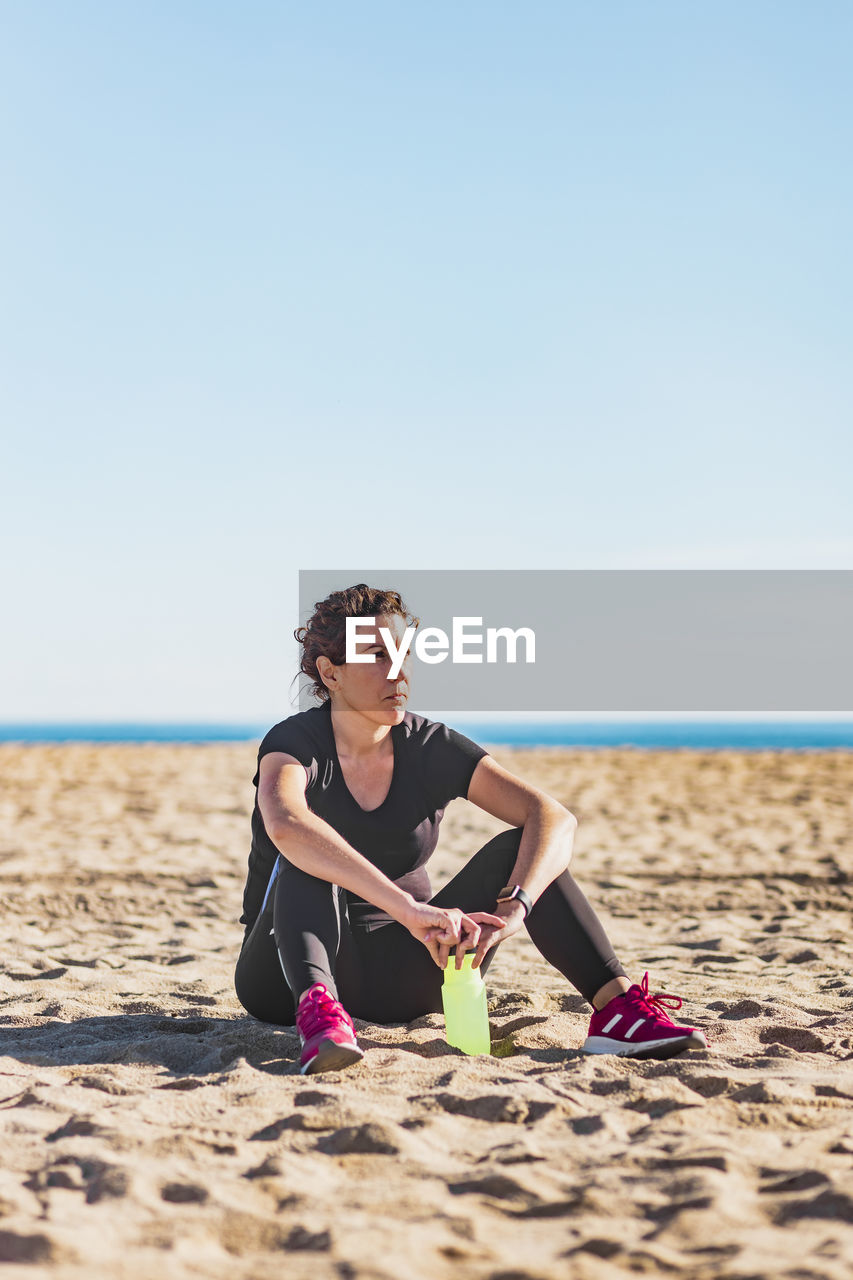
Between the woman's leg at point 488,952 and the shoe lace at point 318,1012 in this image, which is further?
the woman's leg at point 488,952

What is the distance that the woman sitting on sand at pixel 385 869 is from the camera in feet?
9.09

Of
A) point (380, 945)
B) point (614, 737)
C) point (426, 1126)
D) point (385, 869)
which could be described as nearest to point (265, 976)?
point (380, 945)

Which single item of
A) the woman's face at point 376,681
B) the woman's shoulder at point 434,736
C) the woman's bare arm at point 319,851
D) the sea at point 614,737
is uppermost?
the woman's face at point 376,681

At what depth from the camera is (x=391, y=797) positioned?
3027 millimetres

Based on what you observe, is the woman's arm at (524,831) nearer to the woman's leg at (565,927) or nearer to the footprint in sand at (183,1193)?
the woman's leg at (565,927)

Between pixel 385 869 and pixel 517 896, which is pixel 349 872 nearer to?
pixel 385 869

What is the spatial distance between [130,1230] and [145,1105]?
67 cm

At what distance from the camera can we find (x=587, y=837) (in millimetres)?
8320

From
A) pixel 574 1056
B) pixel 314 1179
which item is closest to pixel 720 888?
pixel 574 1056

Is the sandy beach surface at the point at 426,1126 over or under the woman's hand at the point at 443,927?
under

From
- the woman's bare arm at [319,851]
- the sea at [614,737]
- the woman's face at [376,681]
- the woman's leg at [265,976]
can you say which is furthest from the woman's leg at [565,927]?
the sea at [614,737]

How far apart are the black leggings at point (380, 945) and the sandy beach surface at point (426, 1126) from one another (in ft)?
0.33

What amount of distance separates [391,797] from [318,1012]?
62 cm

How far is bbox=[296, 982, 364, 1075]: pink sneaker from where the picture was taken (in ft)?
8.39
